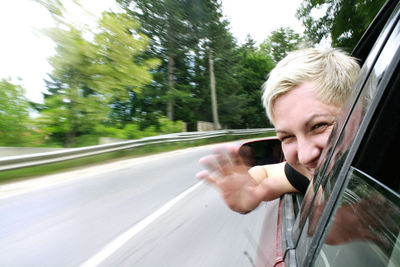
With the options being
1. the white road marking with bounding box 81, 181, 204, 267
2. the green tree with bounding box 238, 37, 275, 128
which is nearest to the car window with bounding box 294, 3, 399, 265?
the white road marking with bounding box 81, 181, 204, 267

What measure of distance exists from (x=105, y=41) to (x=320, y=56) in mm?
13590

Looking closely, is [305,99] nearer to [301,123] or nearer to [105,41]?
[301,123]

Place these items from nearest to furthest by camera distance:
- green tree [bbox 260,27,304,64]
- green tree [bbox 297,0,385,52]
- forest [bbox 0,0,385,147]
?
green tree [bbox 297,0,385,52] < forest [bbox 0,0,385,147] < green tree [bbox 260,27,304,64]

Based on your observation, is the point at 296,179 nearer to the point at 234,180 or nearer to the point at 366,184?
the point at 234,180

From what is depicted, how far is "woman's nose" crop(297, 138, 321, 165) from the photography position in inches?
57.0

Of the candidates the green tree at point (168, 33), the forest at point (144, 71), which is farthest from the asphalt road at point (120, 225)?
the green tree at point (168, 33)

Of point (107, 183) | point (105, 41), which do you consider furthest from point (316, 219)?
point (105, 41)

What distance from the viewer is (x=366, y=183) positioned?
0.69 m

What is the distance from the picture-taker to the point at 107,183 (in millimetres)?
6082

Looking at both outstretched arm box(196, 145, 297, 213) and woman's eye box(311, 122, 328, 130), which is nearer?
woman's eye box(311, 122, 328, 130)

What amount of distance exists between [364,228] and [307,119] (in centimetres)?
83

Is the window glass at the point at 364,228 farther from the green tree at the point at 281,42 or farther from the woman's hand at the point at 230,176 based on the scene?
the green tree at the point at 281,42

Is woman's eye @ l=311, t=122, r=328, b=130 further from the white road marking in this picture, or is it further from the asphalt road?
the white road marking

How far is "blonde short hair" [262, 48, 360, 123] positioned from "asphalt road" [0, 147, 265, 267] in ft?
3.28
